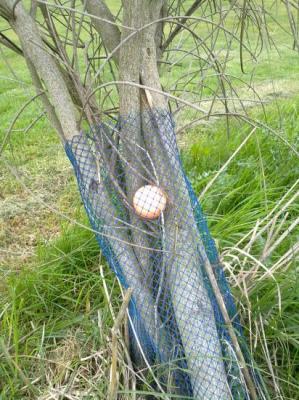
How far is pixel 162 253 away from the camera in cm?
156

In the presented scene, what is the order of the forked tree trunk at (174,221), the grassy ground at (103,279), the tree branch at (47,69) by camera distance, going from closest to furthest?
the forked tree trunk at (174,221)
the tree branch at (47,69)
the grassy ground at (103,279)

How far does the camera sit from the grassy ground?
169cm

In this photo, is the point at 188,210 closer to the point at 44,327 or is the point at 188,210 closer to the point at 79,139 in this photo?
the point at 79,139

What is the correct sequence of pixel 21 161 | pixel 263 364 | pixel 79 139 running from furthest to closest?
1. pixel 21 161
2. pixel 263 364
3. pixel 79 139

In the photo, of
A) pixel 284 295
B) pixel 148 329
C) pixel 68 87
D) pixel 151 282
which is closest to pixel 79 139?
pixel 68 87

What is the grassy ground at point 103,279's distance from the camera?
1690 mm

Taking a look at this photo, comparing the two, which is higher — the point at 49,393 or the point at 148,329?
the point at 148,329

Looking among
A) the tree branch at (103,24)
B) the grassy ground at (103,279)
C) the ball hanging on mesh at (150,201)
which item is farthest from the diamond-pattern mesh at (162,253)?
the tree branch at (103,24)

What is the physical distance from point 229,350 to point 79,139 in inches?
31.8

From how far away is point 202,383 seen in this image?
4.77 feet

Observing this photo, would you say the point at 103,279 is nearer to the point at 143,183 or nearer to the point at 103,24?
the point at 143,183

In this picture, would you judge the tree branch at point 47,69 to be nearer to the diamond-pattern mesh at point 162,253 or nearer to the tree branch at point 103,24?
the diamond-pattern mesh at point 162,253

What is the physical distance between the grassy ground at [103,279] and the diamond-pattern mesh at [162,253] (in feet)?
0.45

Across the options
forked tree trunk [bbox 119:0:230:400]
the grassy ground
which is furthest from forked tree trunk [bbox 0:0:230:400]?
the grassy ground
